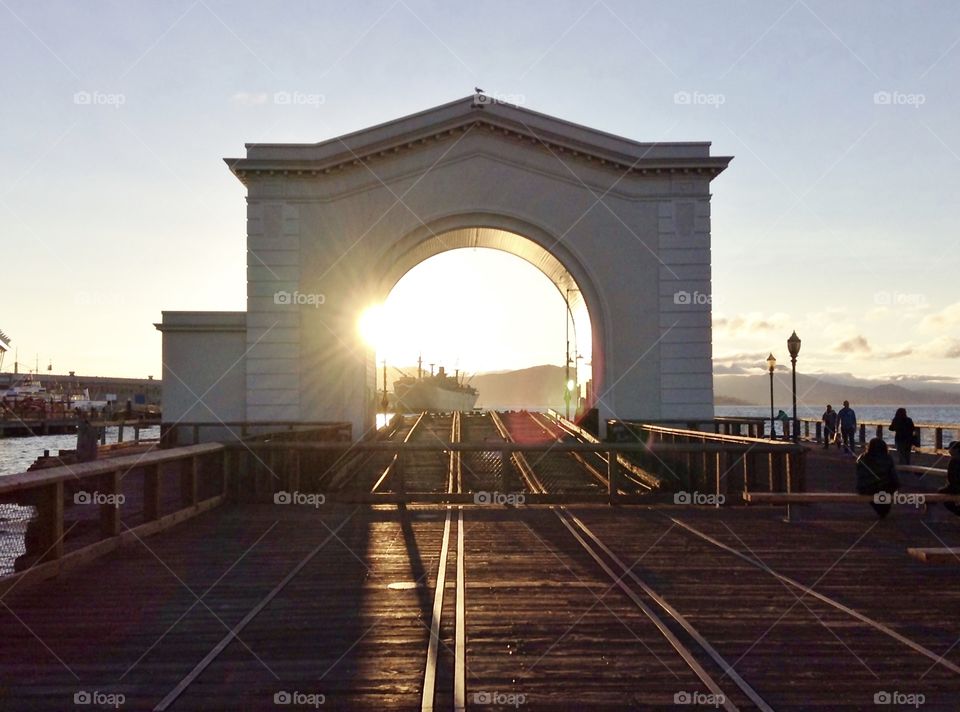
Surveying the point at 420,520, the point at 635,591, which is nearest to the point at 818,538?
the point at 635,591

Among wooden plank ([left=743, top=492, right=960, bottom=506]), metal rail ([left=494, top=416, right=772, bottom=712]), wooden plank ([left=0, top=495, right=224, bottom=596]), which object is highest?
wooden plank ([left=743, top=492, right=960, bottom=506])

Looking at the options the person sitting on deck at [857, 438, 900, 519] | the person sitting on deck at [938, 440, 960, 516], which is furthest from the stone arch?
the person sitting on deck at [938, 440, 960, 516]

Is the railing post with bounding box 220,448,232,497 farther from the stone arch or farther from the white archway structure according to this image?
the stone arch

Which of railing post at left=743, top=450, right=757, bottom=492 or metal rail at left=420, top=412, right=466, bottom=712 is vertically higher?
railing post at left=743, top=450, right=757, bottom=492

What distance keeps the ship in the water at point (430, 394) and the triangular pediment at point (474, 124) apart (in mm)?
83048

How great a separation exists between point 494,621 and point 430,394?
380 feet

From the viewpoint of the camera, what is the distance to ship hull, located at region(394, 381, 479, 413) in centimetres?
12300

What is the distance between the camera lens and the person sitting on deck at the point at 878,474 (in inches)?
551

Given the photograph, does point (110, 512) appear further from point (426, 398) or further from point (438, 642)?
point (426, 398)

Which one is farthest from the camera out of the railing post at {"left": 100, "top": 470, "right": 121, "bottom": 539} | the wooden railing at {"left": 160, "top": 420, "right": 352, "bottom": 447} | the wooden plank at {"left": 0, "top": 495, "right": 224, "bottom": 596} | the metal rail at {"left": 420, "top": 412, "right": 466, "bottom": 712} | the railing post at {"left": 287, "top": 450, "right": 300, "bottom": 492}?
the wooden railing at {"left": 160, "top": 420, "right": 352, "bottom": 447}

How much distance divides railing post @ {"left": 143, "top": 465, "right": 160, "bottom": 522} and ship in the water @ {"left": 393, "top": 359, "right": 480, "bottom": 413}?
102548 mm

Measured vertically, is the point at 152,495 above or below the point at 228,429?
below

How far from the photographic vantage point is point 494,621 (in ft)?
26.0

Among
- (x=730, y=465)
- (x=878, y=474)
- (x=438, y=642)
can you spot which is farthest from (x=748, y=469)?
(x=438, y=642)
